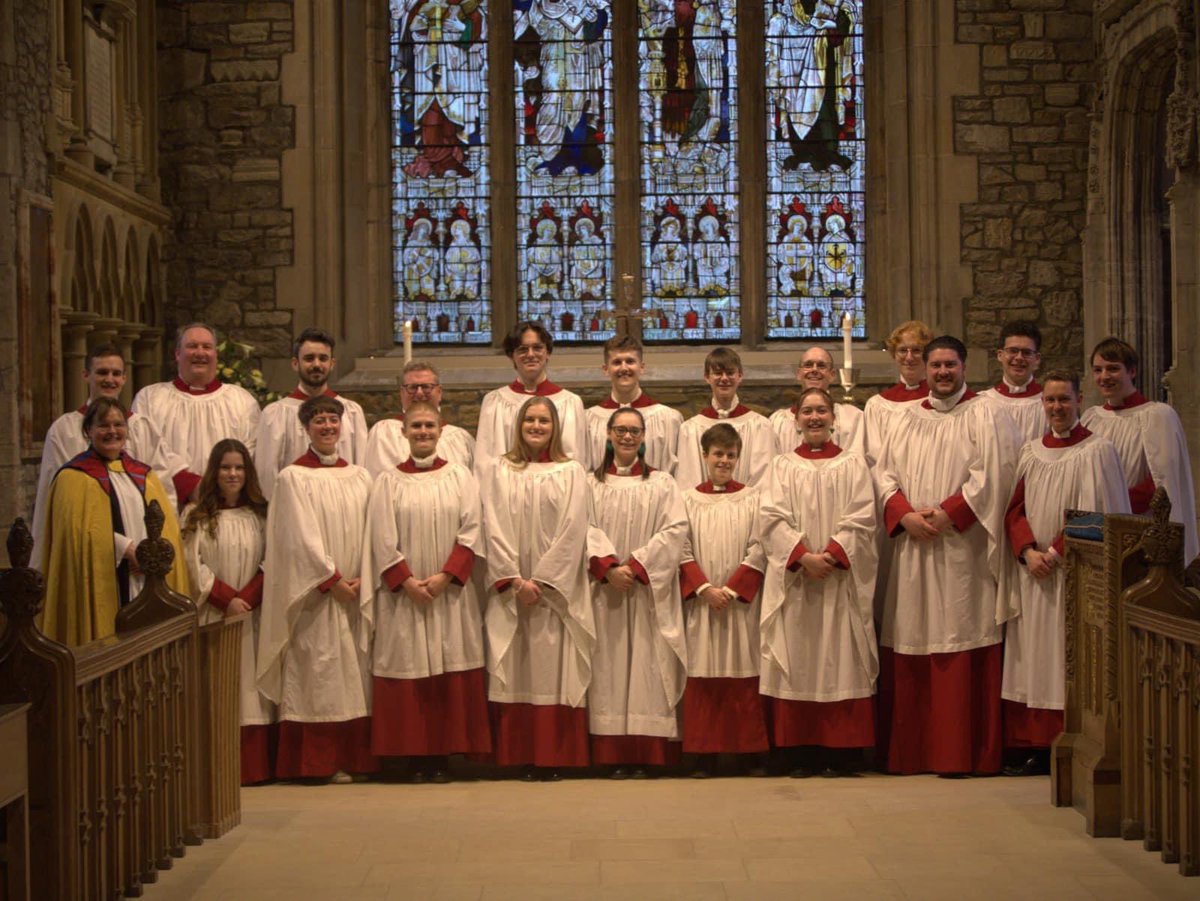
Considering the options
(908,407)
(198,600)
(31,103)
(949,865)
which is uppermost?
(31,103)

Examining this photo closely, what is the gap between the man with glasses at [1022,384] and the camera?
6844 millimetres

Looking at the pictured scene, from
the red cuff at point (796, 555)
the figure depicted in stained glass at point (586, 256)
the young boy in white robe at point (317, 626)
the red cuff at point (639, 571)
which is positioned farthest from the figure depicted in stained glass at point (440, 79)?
the red cuff at point (796, 555)

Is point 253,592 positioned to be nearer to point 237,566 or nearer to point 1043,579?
point 237,566

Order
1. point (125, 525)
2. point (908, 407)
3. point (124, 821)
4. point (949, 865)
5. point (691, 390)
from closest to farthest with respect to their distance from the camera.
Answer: point (124, 821)
point (949, 865)
point (125, 525)
point (908, 407)
point (691, 390)

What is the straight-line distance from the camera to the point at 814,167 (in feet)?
37.0

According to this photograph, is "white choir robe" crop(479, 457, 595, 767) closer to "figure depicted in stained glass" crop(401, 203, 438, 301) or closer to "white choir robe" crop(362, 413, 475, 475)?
"white choir robe" crop(362, 413, 475, 475)

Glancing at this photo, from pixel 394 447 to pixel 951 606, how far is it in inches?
102

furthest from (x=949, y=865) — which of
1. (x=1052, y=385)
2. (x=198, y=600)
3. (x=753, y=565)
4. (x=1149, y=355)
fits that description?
(x=1149, y=355)

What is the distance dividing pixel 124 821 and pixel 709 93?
8.10 metres

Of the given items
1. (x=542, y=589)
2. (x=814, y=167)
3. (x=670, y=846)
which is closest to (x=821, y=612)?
(x=542, y=589)

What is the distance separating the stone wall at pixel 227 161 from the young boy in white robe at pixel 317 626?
448 centimetres

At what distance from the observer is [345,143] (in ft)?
36.0

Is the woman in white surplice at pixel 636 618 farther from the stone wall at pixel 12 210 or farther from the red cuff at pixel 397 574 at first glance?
the stone wall at pixel 12 210

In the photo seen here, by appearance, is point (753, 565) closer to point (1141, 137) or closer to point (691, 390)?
point (691, 390)
